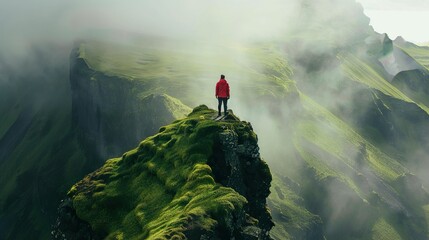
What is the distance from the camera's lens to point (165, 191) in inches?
2506

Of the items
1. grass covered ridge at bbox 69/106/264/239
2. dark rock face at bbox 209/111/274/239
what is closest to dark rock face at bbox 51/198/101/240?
grass covered ridge at bbox 69/106/264/239

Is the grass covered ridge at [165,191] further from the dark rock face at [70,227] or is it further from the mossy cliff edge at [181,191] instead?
the dark rock face at [70,227]

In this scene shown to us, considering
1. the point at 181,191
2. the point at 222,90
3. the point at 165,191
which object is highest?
the point at 222,90

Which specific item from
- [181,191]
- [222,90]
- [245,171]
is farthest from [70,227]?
[222,90]

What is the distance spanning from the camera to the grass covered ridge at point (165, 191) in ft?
178

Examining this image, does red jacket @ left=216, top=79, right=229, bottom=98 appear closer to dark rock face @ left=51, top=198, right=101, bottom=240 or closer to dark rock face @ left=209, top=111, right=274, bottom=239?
dark rock face @ left=209, top=111, right=274, bottom=239

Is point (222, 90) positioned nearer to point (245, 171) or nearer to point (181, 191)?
point (245, 171)

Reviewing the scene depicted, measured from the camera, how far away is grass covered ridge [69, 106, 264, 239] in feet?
178

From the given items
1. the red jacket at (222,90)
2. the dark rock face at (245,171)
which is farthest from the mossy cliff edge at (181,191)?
the red jacket at (222,90)

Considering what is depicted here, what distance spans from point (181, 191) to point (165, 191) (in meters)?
3.43

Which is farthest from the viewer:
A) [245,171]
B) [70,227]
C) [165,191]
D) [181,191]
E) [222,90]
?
[222,90]

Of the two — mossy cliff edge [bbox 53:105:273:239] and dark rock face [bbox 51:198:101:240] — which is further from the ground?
mossy cliff edge [bbox 53:105:273:239]

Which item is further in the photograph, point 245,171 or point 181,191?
point 245,171

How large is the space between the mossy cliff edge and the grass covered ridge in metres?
0.10
